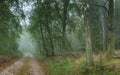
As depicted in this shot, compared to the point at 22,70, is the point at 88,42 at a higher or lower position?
higher

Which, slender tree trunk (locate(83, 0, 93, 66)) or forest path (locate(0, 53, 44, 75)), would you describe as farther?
forest path (locate(0, 53, 44, 75))

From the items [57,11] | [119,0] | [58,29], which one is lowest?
[58,29]

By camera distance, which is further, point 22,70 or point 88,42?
point 22,70

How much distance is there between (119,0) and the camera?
223ft

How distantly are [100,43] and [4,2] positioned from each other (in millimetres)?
29465

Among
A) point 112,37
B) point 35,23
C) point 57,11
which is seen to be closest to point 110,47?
point 112,37

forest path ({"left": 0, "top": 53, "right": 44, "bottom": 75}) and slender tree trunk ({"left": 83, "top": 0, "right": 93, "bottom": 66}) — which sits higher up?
slender tree trunk ({"left": 83, "top": 0, "right": 93, "bottom": 66})

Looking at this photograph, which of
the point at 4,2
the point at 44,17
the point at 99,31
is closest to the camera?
the point at 4,2

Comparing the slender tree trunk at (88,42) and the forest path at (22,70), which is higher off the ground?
the slender tree trunk at (88,42)

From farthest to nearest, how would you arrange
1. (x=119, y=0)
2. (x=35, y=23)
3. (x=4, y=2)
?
(x=119, y=0) → (x=35, y=23) → (x=4, y=2)

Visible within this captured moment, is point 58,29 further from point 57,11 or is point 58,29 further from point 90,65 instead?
point 90,65

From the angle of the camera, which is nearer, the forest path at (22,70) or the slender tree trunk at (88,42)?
the slender tree trunk at (88,42)

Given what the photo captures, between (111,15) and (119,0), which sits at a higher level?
(119,0)

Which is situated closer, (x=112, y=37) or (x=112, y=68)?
(x=112, y=68)
